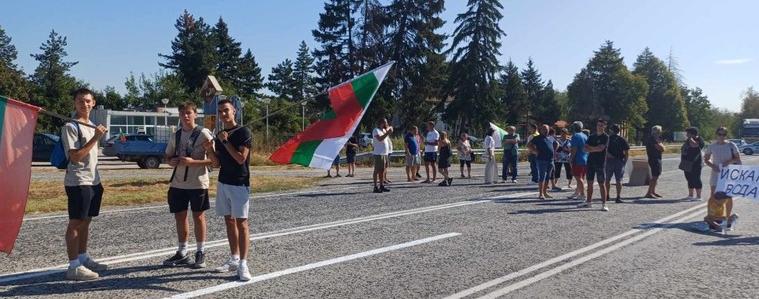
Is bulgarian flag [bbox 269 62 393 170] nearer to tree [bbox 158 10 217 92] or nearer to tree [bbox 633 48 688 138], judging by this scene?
tree [bbox 158 10 217 92]

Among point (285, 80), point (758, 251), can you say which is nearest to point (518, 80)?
point (285, 80)

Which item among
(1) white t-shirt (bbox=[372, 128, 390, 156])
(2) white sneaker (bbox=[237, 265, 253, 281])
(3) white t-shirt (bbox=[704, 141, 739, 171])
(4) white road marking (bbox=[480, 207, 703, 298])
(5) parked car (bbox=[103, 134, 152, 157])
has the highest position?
(5) parked car (bbox=[103, 134, 152, 157])

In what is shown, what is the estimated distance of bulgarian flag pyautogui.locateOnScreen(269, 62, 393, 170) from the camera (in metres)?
8.02

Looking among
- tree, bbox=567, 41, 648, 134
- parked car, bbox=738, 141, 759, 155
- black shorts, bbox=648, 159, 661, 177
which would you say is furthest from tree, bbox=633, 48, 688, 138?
black shorts, bbox=648, 159, 661, 177

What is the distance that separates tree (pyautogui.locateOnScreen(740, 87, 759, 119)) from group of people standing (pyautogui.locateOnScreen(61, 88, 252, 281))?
412 ft

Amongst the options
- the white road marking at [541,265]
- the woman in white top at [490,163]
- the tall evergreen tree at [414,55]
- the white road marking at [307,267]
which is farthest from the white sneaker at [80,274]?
the tall evergreen tree at [414,55]

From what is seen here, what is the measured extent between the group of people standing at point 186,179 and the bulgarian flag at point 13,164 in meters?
0.34

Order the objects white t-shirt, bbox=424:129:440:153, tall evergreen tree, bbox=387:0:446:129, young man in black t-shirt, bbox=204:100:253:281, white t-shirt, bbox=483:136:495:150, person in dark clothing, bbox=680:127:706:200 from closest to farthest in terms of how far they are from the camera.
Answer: young man in black t-shirt, bbox=204:100:253:281 → person in dark clothing, bbox=680:127:706:200 → white t-shirt, bbox=424:129:440:153 → white t-shirt, bbox=483:136:495:150 → tall evergreen tree, bbox=387:0:446:129

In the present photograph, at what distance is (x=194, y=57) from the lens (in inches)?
3019

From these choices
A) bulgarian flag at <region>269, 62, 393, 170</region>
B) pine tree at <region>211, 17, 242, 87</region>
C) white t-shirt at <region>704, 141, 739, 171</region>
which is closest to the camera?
bulgarian flag at <region>269, 62, 393, 170</region>

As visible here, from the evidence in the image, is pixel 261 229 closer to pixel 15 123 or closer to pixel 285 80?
pixel 15 123

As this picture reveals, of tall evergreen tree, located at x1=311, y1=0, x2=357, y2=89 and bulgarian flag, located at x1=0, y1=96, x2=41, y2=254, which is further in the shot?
tall evergreen tree, located at x1=311, y1=0, x2=357, y2=89

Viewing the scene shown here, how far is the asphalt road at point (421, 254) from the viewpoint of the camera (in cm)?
559

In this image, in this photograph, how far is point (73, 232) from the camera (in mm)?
5777
